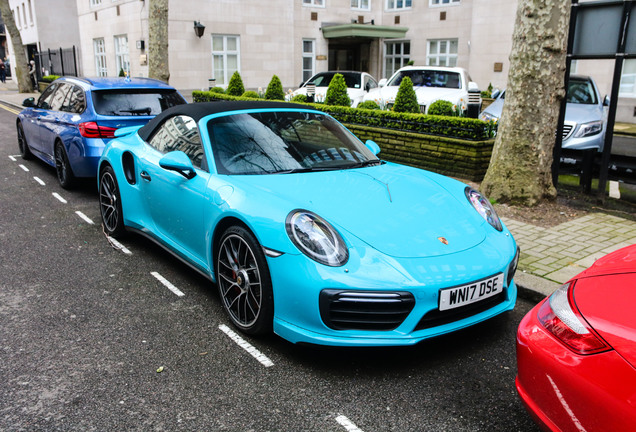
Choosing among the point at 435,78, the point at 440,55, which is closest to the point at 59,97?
the point at 435,78

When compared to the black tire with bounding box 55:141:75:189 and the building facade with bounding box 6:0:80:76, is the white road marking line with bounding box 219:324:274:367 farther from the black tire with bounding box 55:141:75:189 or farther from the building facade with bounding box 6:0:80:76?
the building facade with bounding box 6:0:80:76

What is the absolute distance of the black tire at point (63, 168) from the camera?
784 centimetres

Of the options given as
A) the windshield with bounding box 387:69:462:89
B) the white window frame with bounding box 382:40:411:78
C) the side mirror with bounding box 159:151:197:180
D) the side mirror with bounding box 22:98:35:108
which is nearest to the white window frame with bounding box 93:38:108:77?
the white window frame with bounding box 382:40:411:78

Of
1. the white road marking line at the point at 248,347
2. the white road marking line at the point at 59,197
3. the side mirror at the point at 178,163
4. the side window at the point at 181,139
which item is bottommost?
the white road marking line at the point at 248,347

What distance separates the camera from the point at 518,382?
8.47 ft

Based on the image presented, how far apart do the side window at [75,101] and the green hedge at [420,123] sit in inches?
134

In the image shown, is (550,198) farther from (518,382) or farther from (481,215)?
(518,382)

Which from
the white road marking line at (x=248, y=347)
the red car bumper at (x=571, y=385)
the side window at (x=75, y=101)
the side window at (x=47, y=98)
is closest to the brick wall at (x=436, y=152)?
the side window at (x=75, y=101)

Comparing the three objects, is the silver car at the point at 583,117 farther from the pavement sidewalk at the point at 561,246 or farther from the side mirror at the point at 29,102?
the side mirror at the point at 29,102

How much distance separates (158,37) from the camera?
14.4 meters

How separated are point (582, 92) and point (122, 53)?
20.6 metres

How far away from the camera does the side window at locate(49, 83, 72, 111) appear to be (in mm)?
8203

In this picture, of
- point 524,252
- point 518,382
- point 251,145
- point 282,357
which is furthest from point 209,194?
point 524,252

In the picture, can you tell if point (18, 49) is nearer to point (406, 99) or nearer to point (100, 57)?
point (100, 57)
